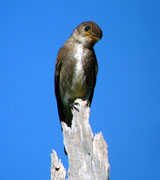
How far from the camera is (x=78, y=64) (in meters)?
6.99

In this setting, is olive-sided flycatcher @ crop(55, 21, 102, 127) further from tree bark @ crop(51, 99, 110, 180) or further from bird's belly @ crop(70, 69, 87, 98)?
tree bark @ crop(51, 99, 110, 180)

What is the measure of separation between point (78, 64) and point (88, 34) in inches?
22.0

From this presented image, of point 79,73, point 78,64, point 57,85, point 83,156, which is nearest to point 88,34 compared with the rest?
point 78,64

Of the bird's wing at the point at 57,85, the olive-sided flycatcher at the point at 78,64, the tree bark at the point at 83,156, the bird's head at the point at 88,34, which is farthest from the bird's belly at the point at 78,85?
the tree bark at the point at 83,156

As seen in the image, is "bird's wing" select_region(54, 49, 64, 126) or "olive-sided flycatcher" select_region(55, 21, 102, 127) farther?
"bird's wing" select_region(54, 49, 64, 126)

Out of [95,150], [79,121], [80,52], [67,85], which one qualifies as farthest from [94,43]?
[95,150]

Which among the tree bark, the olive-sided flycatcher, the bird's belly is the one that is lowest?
the tree bark

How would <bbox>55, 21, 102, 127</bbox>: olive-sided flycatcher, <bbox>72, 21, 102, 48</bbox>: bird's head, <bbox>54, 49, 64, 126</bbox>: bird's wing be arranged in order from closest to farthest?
<bbox>72, 21, 102, 48</bbox>: bird's head < <bbox>55, 21, 102, 127</bbox>: olive-sided flycatcher < <bbox>54, 49, 64, 126</bbox>: bird's wing

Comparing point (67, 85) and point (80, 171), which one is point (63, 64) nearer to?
point (67, 85)

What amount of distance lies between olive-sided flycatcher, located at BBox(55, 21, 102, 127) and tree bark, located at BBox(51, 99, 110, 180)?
69.4 inches

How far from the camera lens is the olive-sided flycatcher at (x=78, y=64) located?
6.98 meters

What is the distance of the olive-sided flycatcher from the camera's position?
6.98 meters

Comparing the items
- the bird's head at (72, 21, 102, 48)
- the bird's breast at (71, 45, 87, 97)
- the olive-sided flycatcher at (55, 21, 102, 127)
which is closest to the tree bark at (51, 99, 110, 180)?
the olive-sided flycatcher at (55, 21, 102, 127)

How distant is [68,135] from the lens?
201 inches
